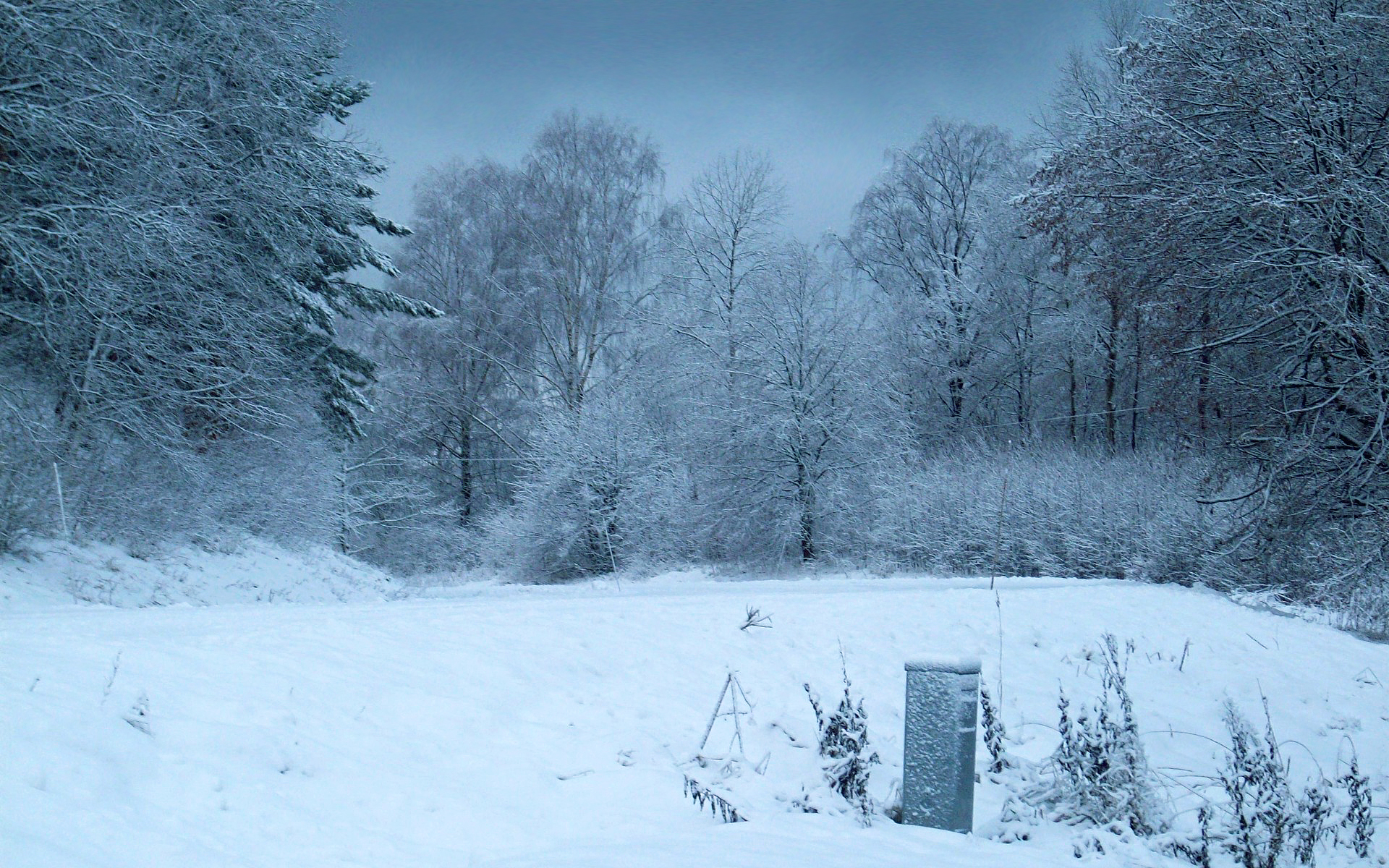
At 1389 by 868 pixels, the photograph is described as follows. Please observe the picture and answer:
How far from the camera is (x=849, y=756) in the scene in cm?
591

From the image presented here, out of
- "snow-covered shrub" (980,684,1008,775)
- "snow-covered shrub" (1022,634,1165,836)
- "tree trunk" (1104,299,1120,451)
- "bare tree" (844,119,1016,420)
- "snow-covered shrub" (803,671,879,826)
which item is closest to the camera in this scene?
"snow-covered shrub" (1022,634,1165,836)

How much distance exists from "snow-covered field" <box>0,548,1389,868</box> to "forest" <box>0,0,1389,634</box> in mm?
4161

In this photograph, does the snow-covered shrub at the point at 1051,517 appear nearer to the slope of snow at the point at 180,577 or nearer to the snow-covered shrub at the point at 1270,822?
the snow-covered shrub at the point at 1270,822

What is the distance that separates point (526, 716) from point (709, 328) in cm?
2069

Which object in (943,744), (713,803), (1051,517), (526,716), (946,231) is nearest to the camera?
(943,744)

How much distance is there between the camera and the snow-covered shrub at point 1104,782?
5.31m

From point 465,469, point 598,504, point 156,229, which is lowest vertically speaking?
point 598,504

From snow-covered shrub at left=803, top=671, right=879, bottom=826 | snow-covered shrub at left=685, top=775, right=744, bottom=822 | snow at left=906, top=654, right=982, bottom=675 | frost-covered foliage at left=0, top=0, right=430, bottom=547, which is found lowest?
snow-covered shrub at left=685, top=775, right=744, bottom=822

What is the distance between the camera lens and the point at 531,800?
5.52 metres

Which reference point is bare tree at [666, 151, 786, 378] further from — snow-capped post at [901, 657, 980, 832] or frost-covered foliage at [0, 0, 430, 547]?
snow-capped post at [901, 657, 980, 832]

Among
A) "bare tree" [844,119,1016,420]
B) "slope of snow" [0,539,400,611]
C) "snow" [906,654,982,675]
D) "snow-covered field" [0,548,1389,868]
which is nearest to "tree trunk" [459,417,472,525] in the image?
"slope of snow" [0,539,400,611]

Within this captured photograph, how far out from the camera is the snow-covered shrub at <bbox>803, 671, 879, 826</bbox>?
18.6ft

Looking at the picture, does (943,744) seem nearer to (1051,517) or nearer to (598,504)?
(1051,517)

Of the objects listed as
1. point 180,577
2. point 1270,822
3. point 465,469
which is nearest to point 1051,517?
point 1270,822
